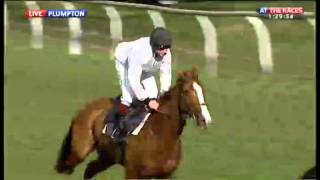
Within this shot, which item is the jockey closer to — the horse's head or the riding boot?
the riding boot

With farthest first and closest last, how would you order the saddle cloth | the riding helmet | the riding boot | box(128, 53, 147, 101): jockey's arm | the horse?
the riding boot, the saddle cloth, box(128, 53, 147, 101): jockey's arm, the riding helmet, the horse

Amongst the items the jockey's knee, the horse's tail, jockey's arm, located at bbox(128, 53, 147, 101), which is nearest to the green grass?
the horse's tail

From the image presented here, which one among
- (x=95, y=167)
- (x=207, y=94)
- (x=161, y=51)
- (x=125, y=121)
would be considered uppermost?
(x=161, y=51)

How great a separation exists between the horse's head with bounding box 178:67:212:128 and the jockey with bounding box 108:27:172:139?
25cm

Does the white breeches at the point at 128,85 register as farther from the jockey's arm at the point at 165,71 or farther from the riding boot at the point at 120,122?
the jockey's arm at the point at 165,71

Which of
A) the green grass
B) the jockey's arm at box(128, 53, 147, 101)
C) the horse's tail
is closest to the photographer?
the jockey's arm at box(128, 53, 147, 101)

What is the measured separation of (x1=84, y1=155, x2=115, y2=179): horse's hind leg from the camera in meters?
7.64

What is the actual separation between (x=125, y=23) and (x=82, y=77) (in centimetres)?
114

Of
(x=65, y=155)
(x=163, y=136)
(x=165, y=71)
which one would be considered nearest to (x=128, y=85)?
(x=165, y=71)

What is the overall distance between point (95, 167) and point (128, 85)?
94cm

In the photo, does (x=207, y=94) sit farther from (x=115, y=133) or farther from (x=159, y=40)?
(x=159, y=40)

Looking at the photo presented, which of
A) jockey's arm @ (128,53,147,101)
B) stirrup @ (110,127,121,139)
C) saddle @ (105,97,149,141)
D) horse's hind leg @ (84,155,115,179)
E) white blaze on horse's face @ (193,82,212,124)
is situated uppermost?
jockey's arm @ (128,53,147,101)

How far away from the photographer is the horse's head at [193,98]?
6574mm

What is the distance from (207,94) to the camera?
12.3m
